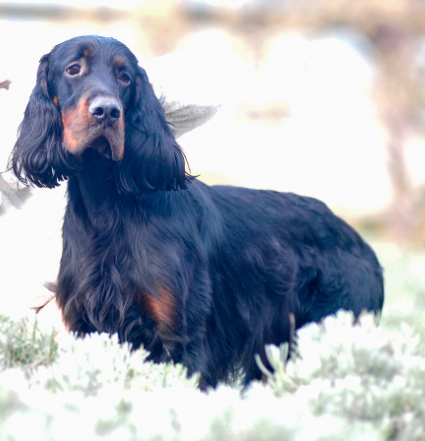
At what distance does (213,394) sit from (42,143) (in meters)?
1.39

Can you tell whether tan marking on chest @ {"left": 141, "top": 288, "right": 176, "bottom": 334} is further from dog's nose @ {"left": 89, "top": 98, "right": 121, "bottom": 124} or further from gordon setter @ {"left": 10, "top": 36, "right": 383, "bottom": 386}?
dog's nose @ {"left": 89, "top": 98, "right": 121, "bottom": 124}

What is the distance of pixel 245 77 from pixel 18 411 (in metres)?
11.5

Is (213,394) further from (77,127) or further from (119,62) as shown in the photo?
(119,62)

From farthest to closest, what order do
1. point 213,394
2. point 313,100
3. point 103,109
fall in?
point 313,100
point 103,109
point 213,394

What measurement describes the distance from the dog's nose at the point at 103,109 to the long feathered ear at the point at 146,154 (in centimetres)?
26

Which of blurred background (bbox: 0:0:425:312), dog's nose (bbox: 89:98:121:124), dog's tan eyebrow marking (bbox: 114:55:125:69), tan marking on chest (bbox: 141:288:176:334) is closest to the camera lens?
dog's nose (bbox: 89:98:121:124)

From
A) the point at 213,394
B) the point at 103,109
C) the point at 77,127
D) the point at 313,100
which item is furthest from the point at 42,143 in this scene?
the point at 313,100

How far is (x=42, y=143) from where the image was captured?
2629mm

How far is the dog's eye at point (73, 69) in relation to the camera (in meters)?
2.57

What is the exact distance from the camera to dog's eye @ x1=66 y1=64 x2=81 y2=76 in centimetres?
257

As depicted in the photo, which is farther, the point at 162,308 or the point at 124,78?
the point at 124,78

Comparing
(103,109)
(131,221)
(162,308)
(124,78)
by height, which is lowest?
(162,308)

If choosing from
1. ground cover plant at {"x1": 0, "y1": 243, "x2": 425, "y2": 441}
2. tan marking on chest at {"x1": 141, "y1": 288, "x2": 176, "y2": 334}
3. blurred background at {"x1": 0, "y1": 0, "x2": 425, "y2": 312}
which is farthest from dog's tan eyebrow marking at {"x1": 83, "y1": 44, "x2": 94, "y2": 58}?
blurred background at {"x1": 0, "y1": 0, "x2": 425, "y2": 312}

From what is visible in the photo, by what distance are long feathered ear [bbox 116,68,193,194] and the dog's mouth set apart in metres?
0.10
